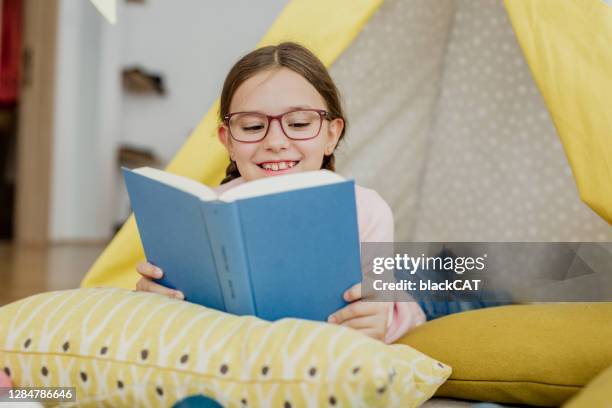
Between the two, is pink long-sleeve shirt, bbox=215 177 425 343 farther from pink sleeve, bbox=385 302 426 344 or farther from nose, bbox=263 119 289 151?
nose, bbox=263 119 289 151

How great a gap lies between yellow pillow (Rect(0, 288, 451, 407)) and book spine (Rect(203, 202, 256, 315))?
0.04 meters

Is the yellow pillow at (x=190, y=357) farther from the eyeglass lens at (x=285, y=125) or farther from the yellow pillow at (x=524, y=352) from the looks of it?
the eyeglass lens at (x=285, y=125)

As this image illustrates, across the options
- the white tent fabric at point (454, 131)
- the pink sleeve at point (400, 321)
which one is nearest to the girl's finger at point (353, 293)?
the pink sleeve at point (400, 321)

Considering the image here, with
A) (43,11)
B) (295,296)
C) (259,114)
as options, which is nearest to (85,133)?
(43,11)

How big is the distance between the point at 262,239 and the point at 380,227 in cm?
35

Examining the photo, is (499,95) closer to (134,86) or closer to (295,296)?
(295,296)

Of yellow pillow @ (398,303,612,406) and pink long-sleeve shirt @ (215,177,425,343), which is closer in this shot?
yellow pillow @ (398,303,612,406)

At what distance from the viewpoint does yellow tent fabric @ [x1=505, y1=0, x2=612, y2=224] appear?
1.17m

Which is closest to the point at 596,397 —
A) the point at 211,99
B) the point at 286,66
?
the point at 286,66

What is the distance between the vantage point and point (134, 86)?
396 cm

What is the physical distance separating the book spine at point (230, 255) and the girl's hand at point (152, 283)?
100 mm

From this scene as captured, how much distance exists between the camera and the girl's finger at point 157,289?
39.6 inches

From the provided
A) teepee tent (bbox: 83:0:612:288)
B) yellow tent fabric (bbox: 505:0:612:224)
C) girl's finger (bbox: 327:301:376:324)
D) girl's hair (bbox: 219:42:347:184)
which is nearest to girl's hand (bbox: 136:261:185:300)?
girl's finger (bbox: 327:301:376:324)

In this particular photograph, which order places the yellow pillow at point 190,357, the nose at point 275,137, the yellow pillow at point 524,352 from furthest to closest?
the nose at point 275,137 < the yellow pillow at point 524,352 < the yellow pillow at point 190,357
